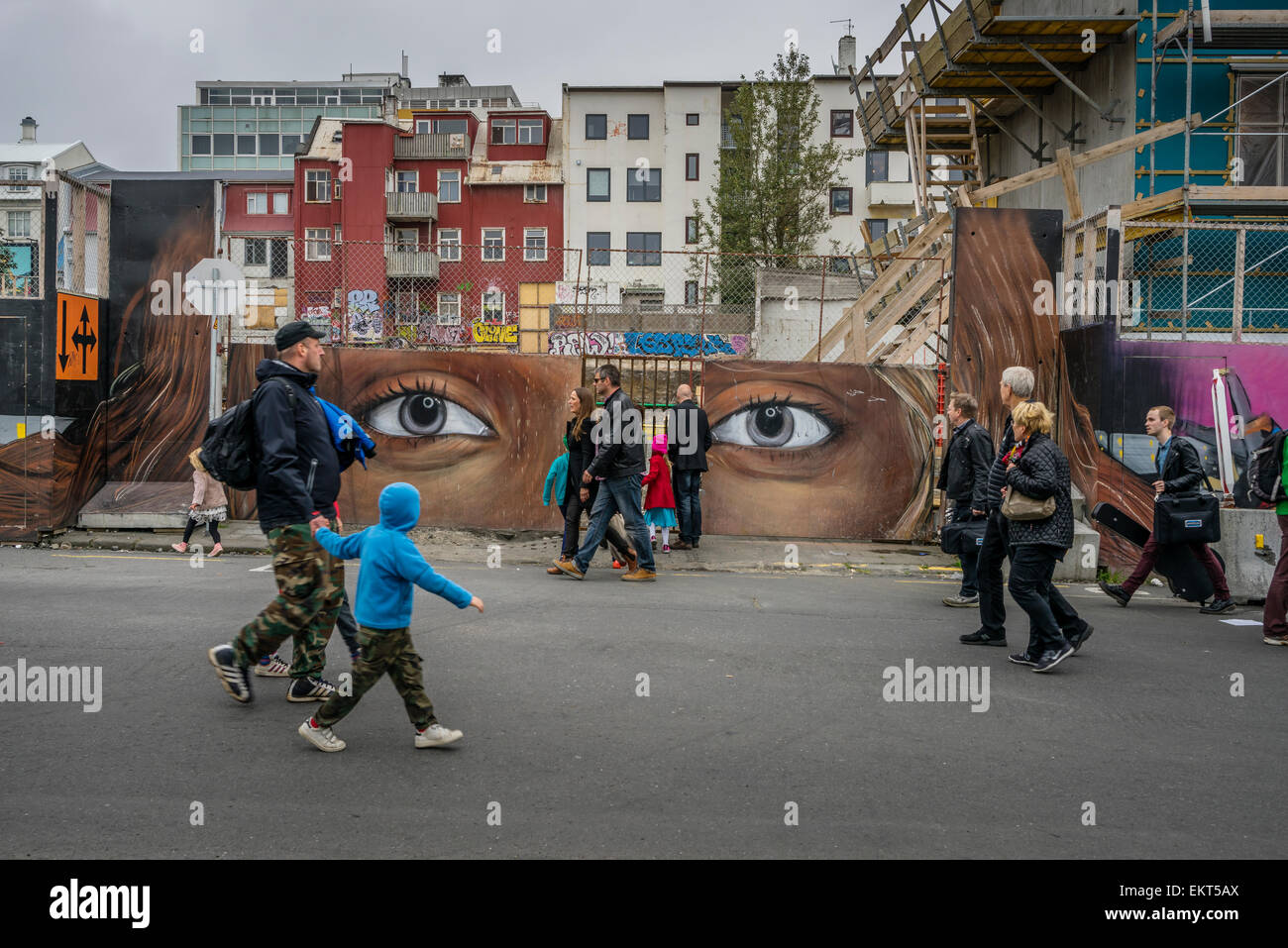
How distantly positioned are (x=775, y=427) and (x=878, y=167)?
145ft

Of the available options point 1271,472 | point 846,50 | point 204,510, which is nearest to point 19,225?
point 204,510

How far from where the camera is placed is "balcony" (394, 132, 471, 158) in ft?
184

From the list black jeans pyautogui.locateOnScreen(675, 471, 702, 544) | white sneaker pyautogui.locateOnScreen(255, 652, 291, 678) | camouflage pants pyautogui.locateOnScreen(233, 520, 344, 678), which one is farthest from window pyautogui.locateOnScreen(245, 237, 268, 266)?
camouflage pants pyautogui.locateOnScreen(233, 520, 344, 678)

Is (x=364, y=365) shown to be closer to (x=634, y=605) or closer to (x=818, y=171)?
(x=634, y=605)

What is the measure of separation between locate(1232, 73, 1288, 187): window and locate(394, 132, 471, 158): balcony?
43803 millimetres

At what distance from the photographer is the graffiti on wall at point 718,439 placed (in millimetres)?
13859

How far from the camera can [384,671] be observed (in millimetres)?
5277

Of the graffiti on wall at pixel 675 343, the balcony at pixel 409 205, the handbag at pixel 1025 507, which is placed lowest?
the handbag at pixel 1025 507

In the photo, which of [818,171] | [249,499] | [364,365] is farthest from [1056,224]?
[818,171]

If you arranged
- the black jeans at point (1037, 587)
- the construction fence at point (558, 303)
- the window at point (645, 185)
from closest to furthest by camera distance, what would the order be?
the black jeans at point (1037, 587), the construction fence at point (558, 303), the window at point (645, 185)

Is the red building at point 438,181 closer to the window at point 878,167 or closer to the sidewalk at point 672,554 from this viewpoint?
the window at point 878,167

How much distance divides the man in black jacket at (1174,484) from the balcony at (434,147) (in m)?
50.4

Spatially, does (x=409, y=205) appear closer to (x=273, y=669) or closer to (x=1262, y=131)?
(x=1262, y=131)

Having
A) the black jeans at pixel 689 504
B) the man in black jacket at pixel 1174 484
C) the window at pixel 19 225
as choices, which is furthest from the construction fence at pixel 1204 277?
the window at pixel 19 225
